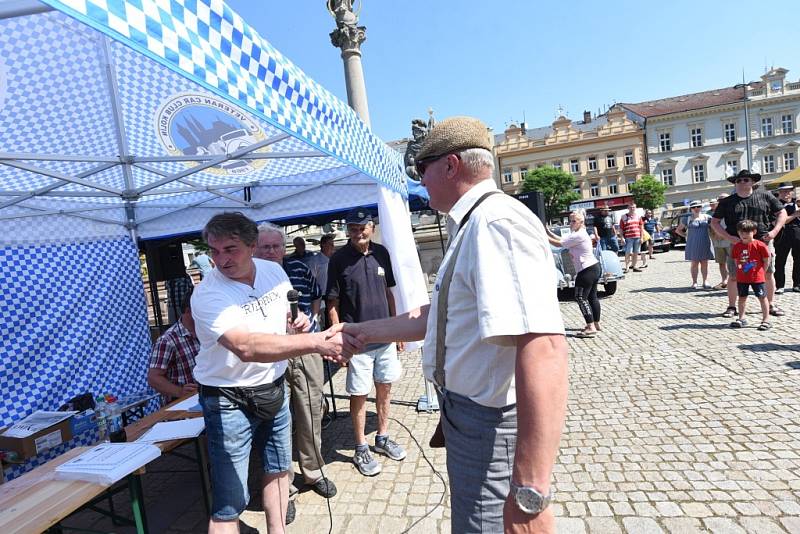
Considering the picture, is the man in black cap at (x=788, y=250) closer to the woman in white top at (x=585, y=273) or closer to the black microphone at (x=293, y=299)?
the woman in white top at (x=585, y=273)

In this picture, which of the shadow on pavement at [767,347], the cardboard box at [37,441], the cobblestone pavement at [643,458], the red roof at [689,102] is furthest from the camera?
the red roof at [689,102]

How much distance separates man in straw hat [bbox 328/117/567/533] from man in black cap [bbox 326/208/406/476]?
7.07ft

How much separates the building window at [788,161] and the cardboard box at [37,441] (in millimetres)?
65856

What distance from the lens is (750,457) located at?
10.2 ft

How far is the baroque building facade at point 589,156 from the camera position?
55.2 m

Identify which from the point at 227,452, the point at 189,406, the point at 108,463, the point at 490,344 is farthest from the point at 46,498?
the point at 490,344

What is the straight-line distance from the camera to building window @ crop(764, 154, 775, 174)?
51.1m

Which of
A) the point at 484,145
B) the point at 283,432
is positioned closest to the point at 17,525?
the point at 283,432

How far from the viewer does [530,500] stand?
3.93 feet

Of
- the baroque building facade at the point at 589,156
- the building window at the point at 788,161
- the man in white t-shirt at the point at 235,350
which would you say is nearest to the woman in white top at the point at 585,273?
the man in white t-shirt at the point at 235,350

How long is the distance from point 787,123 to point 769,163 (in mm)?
4352

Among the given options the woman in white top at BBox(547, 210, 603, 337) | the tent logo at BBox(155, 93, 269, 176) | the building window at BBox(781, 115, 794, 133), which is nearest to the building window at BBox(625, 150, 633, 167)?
the building window at BBox(781, 115, 794, 133)

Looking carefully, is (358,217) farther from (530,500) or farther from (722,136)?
(722,136)

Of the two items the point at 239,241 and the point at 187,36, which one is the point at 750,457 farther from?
the point at 187,36
